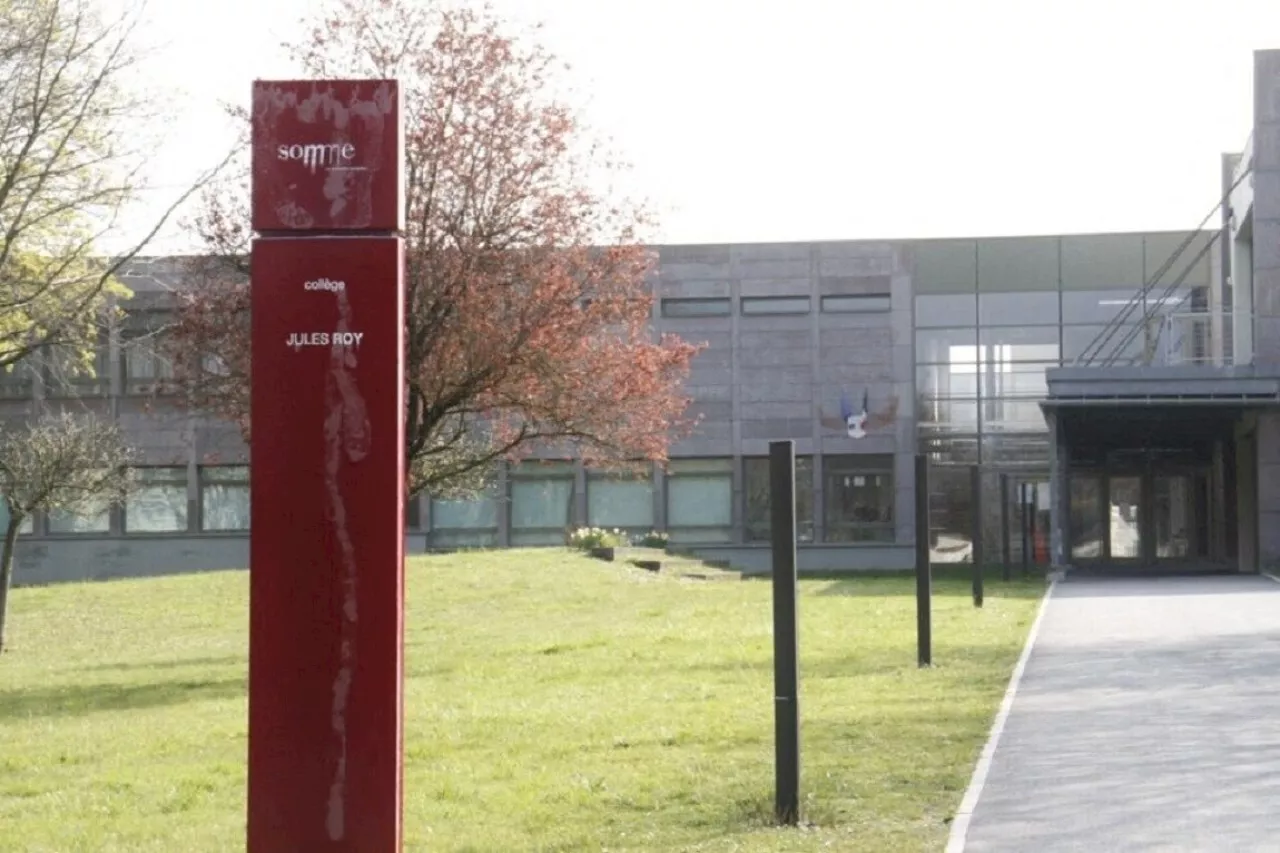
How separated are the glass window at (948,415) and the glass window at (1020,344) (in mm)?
1347

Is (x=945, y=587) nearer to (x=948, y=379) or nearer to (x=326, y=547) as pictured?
(x=948, y=379)

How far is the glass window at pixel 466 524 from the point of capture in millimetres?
58219

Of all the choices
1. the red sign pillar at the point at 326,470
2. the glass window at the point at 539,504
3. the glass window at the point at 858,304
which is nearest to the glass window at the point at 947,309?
the glass window at the point at 858,304

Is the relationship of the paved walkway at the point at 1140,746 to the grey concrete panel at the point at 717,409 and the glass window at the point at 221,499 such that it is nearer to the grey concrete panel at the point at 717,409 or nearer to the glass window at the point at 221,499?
the grey concrete panel at the point at 717,409

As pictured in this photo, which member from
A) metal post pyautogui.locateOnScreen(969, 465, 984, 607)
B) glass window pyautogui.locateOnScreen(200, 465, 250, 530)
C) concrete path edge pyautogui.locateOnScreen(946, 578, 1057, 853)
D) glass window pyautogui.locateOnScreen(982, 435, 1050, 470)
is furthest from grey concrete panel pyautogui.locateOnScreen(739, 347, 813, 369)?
concrete path edge pyautogui.locateOnScreen(946, 578, 1057, 853)

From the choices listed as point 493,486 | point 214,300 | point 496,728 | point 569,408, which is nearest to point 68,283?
point 214,300

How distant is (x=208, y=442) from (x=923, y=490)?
39169mm

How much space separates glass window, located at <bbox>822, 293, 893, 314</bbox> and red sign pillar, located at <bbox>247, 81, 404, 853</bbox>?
48589 mm

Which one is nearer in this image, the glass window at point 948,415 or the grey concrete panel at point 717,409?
the glass window at point 948,415

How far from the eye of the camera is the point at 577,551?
4472cm

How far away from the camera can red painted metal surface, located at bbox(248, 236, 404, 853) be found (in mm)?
8039

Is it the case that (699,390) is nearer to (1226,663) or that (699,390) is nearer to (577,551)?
(577,551)

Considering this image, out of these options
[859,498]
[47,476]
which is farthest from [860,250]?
[47,476]

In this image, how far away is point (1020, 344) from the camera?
55188mm
